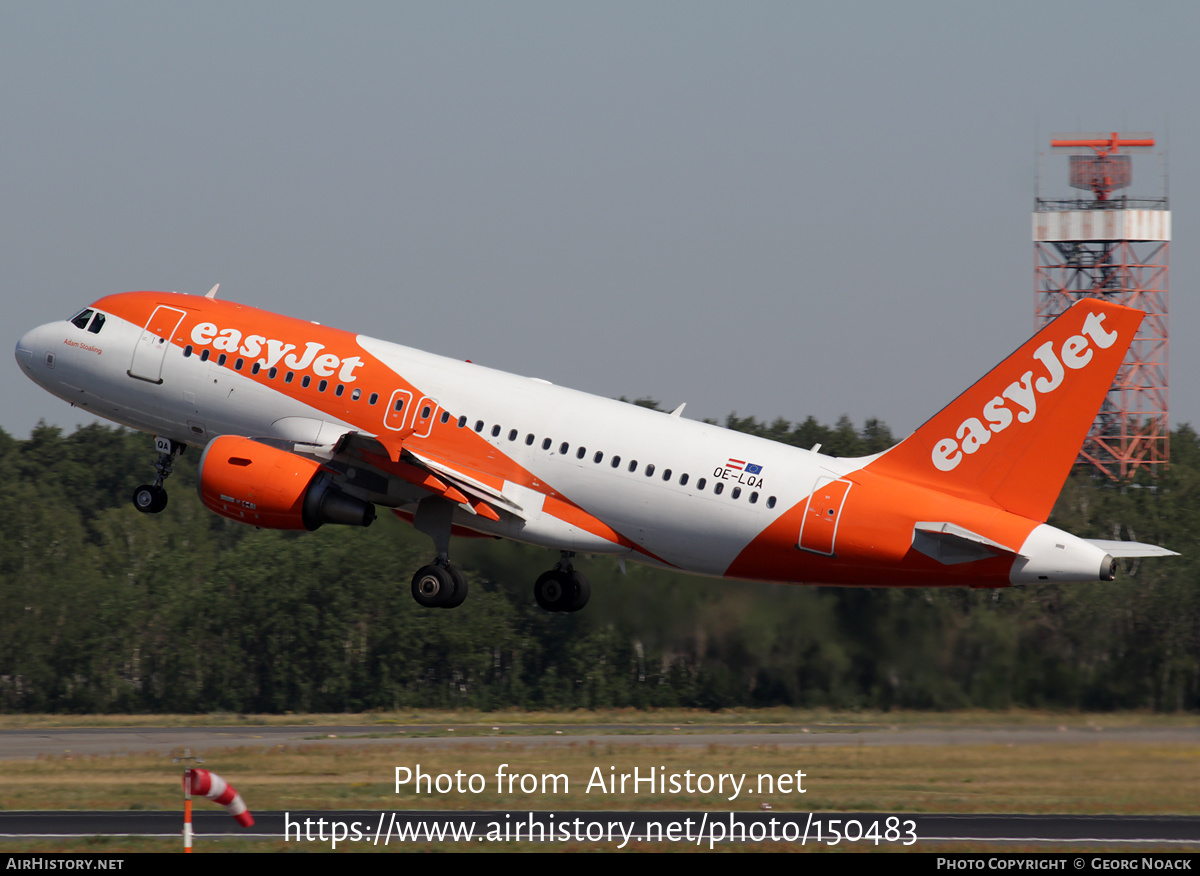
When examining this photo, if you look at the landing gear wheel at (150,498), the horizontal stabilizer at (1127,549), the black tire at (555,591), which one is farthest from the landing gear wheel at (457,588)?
the horizontal stabilizer at (1127,549)

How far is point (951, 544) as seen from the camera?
30047 mm

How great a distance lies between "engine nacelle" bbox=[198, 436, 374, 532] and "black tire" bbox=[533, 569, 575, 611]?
5918mm

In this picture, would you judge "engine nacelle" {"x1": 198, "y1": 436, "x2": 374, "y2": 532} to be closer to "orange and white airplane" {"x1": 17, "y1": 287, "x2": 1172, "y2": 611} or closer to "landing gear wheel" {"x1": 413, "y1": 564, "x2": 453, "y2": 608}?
"orange and white airplane" {"x1": 17, "y1": 287, "x2": 1172, "y2": 611}

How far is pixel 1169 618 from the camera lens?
37094 millimetres

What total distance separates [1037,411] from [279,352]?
1632cm

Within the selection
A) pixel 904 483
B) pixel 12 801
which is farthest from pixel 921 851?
pixel 12 801

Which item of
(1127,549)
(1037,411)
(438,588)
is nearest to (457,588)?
(438,588)

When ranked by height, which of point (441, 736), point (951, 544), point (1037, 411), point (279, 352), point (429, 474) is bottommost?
point (441, 736)

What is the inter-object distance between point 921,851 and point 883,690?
423 inches

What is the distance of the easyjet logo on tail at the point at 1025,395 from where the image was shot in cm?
2984

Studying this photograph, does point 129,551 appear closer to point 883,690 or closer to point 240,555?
point 240,555

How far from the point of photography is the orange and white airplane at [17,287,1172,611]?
2995 centimetres

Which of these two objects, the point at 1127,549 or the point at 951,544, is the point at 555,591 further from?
the point at 1127,549

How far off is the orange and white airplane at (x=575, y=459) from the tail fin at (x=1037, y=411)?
0.13ft
